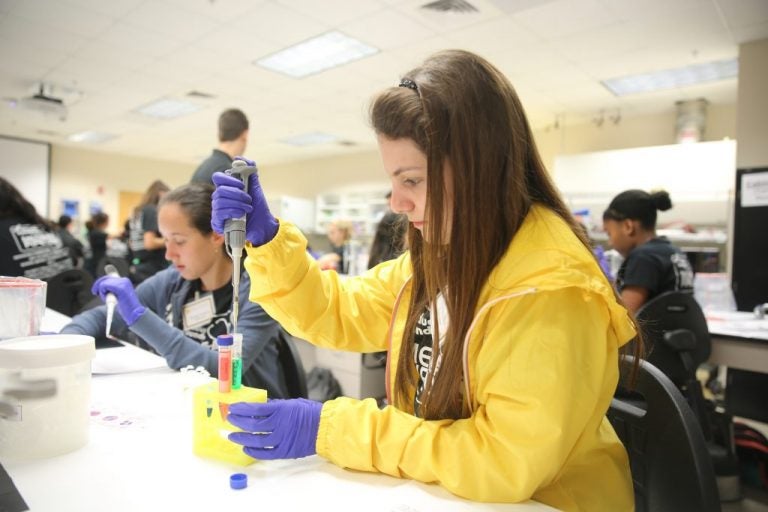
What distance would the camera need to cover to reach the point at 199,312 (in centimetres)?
143

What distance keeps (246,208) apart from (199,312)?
2.45 ft

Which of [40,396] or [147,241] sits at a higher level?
[147,241]

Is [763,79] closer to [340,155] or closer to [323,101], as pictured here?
[323,101]

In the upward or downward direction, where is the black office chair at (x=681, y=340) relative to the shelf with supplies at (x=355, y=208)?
downward

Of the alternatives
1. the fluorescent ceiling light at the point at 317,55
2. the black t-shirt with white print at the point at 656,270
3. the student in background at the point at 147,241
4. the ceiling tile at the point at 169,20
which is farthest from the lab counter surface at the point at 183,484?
the fluorescent ceiling light at the point at 317,55

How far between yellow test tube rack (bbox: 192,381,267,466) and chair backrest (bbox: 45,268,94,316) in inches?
72.1

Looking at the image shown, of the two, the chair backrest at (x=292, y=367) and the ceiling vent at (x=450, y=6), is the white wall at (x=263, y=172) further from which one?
the chair backrest at (x=292, y=367)

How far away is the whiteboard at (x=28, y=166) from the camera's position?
25.2 ft

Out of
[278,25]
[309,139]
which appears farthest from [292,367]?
[309,139]

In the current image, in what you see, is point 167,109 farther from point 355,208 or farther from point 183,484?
point 183,484

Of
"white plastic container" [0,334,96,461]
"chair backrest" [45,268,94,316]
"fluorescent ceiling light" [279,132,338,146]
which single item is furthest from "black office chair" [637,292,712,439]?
"fluorescent ceiling light" [279,132,338,146]

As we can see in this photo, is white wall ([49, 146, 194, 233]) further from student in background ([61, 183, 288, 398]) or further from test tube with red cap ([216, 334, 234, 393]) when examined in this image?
test tube with red cap ([216, 334, 234, 393])

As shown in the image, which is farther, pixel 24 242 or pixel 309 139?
pixel 309 139

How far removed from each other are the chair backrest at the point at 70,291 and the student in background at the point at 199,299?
2.78 ft
